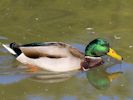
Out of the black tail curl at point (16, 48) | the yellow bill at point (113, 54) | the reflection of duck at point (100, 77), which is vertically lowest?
the reflection of duck at point (100, 77)

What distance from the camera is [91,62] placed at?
9688mm

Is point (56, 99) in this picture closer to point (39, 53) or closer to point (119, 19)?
point (39, 53)

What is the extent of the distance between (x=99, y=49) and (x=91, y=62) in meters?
0.28

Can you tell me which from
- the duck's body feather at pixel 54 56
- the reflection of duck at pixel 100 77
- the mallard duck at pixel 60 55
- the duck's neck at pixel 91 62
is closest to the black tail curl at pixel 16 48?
the mallard duck at pixel 60 55

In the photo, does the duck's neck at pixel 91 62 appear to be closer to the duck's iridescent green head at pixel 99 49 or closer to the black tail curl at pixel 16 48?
the duck's iridescent green head at pixel 99 49

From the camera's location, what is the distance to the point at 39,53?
9406mm

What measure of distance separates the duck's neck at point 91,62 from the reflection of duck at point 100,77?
0.09m

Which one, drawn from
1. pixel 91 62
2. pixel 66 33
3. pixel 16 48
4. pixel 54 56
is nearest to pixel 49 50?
pixel 54 56

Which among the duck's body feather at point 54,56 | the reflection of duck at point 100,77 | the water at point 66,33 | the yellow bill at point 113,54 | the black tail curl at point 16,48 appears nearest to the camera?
the water at point 66,33

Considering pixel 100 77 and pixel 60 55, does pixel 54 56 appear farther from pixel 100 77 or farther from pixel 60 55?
pixel 100 77

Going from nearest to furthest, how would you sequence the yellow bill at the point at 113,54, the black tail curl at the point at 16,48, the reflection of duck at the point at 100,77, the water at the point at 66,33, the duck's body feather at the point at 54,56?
the water at the point at 66,33 < the reflection of duck at the point at 100,77 < the duck's body feather at the point at 54,56 < the yellow bill at the point at 113,54 < the black tail curl at the point at 16,48

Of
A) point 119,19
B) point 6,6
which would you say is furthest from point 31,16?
point 119,19

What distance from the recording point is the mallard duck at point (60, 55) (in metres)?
9.34

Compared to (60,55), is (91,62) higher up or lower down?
lower down
